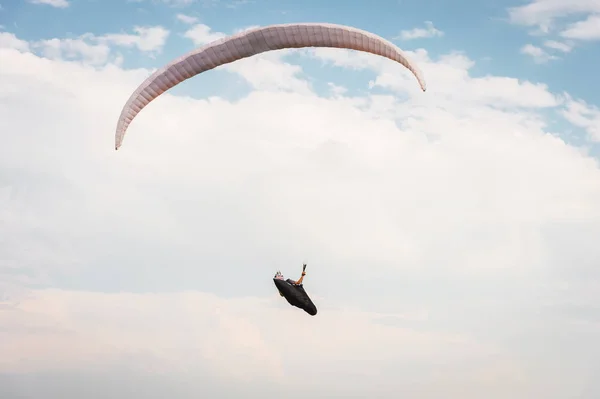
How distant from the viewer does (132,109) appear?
38000 mm

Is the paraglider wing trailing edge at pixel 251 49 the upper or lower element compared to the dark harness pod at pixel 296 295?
upper

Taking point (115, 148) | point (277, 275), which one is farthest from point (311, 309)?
point (115, 148)

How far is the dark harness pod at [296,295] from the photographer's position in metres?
37.8

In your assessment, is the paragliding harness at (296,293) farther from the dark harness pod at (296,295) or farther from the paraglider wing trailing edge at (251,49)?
the paraglider wing trailing edge at (251,49)

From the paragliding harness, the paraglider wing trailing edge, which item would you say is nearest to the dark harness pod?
the paragliding harness

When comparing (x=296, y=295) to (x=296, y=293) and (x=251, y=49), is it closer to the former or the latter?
(x=296, y=293)

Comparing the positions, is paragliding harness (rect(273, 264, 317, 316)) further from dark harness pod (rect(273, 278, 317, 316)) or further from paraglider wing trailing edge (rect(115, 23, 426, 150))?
paraglider wing trailing edge (rect(115, 23, 426, 150))

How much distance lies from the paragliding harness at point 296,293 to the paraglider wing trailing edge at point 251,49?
10.1m

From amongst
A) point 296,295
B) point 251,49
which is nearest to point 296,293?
point 296,295

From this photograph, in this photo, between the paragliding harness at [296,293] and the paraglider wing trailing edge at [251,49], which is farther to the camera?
the paragliding harness at [296,293]

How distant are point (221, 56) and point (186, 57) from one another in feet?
5.32

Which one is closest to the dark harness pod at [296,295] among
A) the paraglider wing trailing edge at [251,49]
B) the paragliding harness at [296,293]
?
the paragliding harness at [296,293]

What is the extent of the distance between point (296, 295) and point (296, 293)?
4.1 inches

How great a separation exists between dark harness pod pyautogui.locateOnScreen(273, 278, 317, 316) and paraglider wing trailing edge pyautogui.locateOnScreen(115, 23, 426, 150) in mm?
10123
